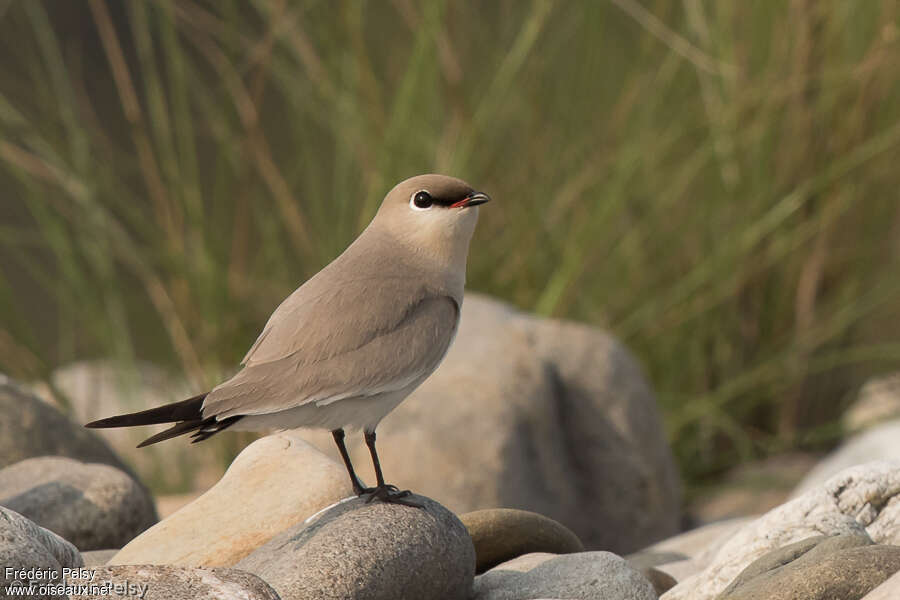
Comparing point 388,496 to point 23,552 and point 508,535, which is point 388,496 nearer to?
point 508,535

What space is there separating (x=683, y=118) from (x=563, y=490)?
6.80 feet

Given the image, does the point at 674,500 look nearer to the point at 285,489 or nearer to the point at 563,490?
the point at 563,490

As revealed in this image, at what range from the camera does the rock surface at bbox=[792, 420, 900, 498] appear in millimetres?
5168

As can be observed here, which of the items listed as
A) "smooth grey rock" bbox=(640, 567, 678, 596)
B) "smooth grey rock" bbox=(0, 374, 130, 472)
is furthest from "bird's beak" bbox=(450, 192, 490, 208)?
"smooth grey rock" bbox=(0, 374, 130, 472)

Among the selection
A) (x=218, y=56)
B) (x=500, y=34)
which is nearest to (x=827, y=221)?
(x=500, y=34)

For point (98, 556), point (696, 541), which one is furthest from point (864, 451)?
point (98, 556)

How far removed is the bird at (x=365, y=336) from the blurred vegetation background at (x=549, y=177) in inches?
79.5

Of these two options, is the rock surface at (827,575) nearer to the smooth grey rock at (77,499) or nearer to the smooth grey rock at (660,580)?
the smooth grey rock at (660,580)

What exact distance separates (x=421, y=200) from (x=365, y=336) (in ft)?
1.41

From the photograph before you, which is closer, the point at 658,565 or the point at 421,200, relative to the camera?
the point at 421,200

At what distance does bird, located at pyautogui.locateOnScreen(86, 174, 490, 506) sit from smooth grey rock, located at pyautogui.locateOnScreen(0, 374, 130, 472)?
1272mm

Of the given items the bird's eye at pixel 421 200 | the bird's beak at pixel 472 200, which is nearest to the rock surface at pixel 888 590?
the bird's beak at pixel 472 200

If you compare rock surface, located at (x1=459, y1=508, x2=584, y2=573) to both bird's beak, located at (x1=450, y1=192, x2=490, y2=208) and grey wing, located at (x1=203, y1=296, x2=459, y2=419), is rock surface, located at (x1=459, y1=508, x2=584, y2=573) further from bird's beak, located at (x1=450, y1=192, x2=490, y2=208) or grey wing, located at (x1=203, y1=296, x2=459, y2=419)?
bird's beak, located at (x1=450, y1=192, x2=490, y2=208)

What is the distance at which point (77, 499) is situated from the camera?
3.57 metres
